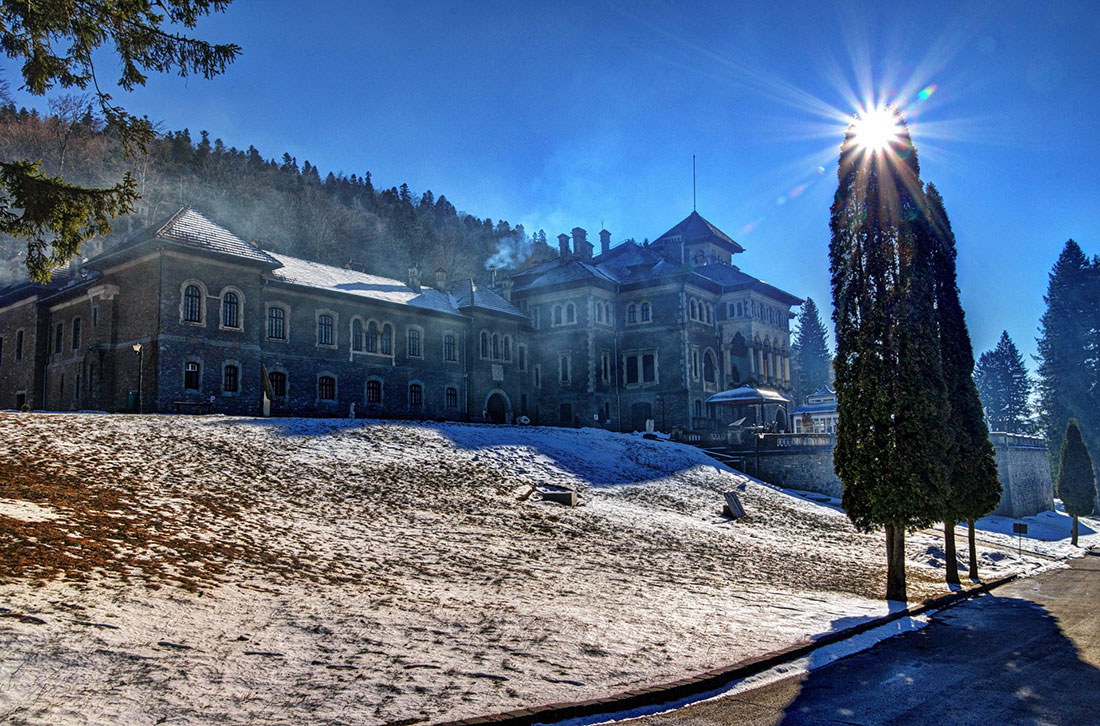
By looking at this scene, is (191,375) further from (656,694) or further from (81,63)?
(656,694)

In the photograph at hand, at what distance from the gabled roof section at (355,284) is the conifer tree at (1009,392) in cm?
6618

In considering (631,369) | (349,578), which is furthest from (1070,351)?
(349,578)

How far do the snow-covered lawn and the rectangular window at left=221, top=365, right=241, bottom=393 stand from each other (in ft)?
30.9

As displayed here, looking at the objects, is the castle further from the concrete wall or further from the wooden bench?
the concrete wall

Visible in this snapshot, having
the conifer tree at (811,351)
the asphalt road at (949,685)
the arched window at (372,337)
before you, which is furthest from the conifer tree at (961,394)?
the conifer tree at (811,351)

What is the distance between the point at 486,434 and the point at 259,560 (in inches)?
648

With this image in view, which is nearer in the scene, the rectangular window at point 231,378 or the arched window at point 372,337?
the rectangular window at point 231,378

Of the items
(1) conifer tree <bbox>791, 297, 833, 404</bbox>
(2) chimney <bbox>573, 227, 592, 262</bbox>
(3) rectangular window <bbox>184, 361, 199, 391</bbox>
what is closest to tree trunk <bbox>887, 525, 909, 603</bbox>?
(3) rectangular window <bbox>184, 361, 199, 391</bbox>

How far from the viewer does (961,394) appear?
18656 mm

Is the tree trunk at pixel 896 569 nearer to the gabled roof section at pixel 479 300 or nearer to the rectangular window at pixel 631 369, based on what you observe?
the gabled roof section at pixel 479 300

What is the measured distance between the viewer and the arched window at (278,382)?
34.2 metres

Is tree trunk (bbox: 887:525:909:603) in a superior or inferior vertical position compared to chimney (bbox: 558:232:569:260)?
inferior

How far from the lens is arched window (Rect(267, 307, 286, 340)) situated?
1363 inches

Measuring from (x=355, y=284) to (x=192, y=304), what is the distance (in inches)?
413
